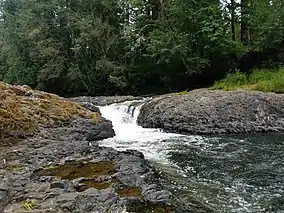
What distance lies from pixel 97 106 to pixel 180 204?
12.2 m

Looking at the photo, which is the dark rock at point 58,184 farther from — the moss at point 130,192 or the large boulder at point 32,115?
the large boulder at point 32,115

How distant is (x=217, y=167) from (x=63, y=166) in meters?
3.58

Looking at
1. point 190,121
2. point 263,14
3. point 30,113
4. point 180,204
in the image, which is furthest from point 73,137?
point 263,14

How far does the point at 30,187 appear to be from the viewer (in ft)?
22.3

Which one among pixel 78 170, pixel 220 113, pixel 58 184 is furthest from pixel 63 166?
pixel 220 113

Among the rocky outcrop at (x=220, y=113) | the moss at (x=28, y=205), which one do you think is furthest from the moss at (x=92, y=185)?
the rocky outcrop at (x=220, y=113)

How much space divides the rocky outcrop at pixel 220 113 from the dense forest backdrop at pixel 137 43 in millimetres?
7235

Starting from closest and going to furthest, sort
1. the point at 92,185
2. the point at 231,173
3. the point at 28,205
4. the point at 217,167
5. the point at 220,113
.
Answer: the point at 28,205
the point at 92,185
the point at 231,173
the point at 217,167
the point at 220,113

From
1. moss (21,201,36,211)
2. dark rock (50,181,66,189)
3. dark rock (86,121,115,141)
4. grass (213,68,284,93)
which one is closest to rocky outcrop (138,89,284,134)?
dark rock (86,121,115,141)

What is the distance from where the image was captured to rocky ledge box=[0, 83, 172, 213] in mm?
6121

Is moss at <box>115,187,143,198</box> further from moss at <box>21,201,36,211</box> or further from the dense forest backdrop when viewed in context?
the dense forest backdrop

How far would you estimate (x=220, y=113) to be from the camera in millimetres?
14055

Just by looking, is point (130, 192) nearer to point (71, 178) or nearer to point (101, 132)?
point (71, 178)

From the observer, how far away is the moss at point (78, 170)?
7781 mm
